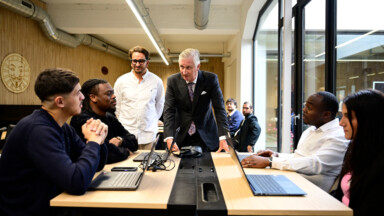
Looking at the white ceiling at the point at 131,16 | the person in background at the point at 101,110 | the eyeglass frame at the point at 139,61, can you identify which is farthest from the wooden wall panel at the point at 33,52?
the person in background at the point at 101,110

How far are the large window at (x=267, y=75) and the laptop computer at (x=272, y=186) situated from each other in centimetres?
365

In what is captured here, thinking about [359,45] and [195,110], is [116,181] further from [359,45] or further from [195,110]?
[359,45]

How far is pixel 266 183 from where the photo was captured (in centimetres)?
138

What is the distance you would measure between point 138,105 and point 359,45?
7.41 ft

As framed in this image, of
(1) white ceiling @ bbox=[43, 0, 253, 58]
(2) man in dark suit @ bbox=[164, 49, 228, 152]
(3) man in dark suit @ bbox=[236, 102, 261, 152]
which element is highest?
(1) white ceiling @ bbox=[43, 0, 253, 58]

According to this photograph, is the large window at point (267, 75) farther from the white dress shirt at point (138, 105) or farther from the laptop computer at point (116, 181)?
the laptop computer at point (116, 181)

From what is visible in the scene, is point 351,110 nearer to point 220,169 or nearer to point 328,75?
point 220,169

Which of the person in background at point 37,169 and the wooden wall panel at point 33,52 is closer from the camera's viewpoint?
the person in background at point 37,169

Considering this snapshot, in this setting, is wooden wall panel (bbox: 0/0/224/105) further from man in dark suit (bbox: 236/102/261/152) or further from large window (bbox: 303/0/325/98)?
large window (bbox: 303/0/325/98)

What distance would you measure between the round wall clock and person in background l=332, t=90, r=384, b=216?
18.7 feet

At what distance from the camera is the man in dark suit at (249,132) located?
4543 mm

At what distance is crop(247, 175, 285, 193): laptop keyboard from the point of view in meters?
1.27

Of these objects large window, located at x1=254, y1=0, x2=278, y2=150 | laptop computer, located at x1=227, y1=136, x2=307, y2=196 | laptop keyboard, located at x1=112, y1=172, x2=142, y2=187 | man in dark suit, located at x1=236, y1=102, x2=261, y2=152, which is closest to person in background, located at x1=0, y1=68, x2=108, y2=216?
laptop keyboard, located at x1=112, y1=172, x2=142, y2=187

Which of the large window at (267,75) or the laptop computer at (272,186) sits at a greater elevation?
the large window at (267,75)
